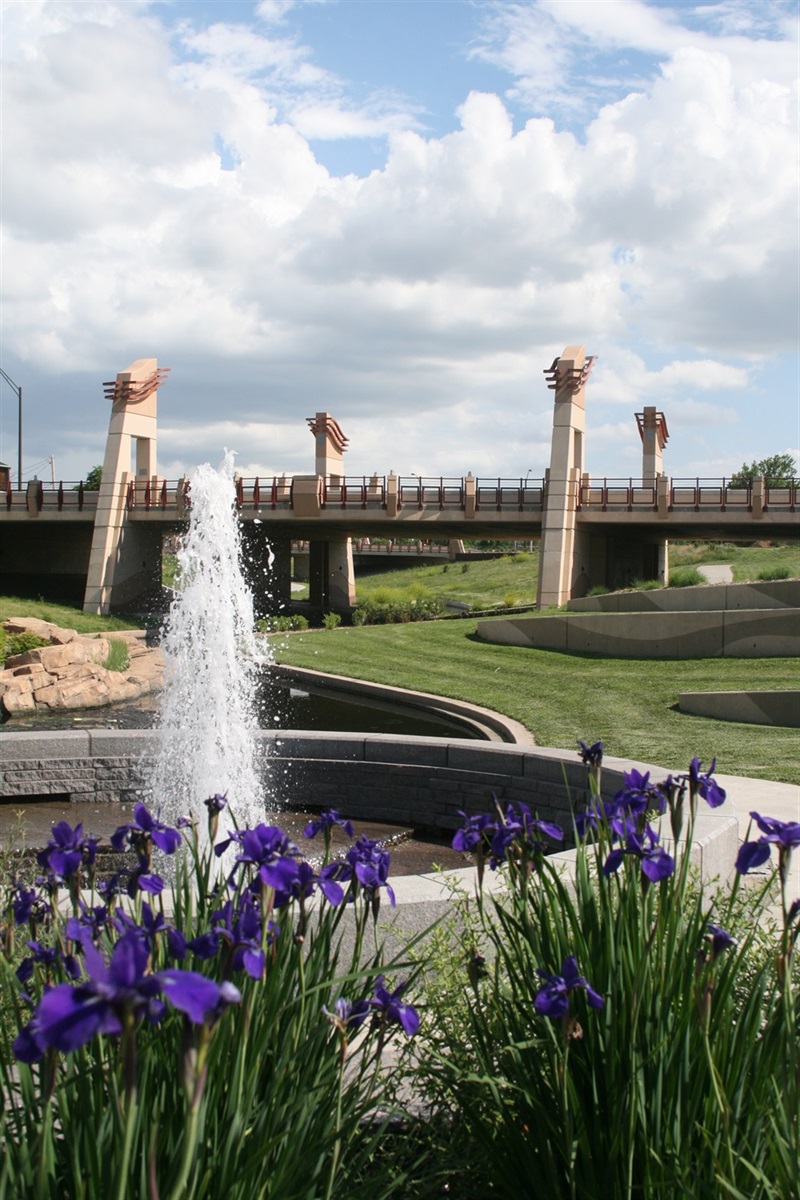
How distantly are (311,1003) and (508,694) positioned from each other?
18738 millimetres

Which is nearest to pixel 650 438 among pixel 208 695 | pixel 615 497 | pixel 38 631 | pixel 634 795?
pixel 615 497

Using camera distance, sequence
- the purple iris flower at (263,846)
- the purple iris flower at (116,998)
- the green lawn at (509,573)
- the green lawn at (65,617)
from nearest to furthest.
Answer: the purple iris flower at (116,998) → the purple iris flower at (263,846) → the green lawn at (65,617) → the green lawn at (509,573)

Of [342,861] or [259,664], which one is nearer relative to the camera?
[342,861]

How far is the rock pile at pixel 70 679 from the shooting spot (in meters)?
22.5

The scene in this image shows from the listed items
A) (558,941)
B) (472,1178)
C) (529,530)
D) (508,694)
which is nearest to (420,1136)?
(472,1178)

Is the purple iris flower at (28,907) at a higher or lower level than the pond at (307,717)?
higher

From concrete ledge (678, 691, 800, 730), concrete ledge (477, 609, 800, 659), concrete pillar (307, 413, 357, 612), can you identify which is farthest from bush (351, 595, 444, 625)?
concrete ledge (678, 691, 800, 730)

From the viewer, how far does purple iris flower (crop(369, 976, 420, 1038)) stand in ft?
8.15

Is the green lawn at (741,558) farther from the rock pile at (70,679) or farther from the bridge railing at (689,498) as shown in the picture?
the rock pile at (70,679)

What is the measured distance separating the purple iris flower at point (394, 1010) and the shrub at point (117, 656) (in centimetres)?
2485

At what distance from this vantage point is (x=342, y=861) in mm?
3014

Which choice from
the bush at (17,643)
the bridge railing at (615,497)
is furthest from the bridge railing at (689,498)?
the bush at (17,643)

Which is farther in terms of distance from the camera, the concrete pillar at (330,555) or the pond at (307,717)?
the concrete pillar at (330,555)

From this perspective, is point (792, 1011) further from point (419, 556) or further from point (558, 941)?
point (419, 556)
